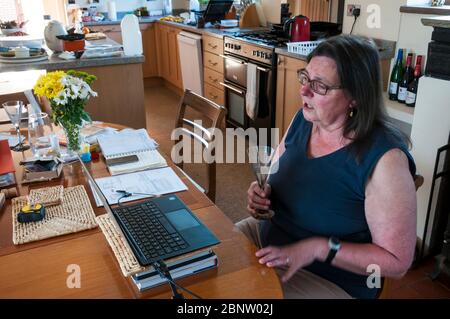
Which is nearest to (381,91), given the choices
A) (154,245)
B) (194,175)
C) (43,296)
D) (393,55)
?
(154,245)

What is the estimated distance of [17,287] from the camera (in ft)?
3.19

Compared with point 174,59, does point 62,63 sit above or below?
above

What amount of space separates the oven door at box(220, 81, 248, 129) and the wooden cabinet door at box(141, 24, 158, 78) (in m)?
2.02

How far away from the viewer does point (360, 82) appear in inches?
46.9

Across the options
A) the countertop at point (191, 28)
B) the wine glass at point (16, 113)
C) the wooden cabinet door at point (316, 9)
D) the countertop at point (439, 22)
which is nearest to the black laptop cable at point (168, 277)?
the wine glass at point (16, 113)

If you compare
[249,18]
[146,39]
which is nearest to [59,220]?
[249,18]

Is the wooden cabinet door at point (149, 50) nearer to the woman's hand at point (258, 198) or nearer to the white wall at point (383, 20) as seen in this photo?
the white wall at point (383, 20)

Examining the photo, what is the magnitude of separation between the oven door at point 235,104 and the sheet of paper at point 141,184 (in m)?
2.47

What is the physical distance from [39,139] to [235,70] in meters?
2.46

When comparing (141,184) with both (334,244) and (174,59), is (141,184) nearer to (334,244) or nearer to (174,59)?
(334,244)

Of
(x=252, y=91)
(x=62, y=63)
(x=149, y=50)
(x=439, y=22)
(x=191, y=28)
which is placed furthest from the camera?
(x=149, y=50)

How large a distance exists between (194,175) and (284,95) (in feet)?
3.10

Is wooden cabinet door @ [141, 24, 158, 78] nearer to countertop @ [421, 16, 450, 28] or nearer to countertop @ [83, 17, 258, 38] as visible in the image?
countertop @ [83, 17, 258, 38]
